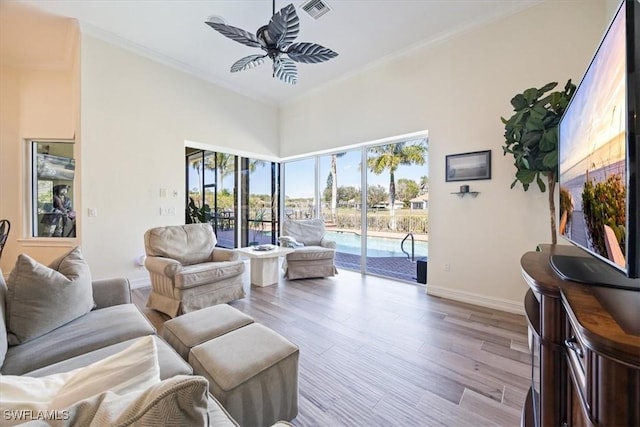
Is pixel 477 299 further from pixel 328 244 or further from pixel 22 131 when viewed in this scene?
pixel 22 131

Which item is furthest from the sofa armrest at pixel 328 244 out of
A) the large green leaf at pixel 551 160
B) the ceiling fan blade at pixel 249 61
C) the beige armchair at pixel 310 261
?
the large green leaf at pixel 551 160

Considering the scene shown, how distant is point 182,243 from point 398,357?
2.66m

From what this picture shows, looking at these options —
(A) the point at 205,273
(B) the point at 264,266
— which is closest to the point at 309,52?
(A) the point at 205,273

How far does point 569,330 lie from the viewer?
93cm

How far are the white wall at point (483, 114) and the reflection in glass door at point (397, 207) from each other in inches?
15.5

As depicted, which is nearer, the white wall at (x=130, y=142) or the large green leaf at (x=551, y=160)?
the large green leaf at (x=551, y=160)

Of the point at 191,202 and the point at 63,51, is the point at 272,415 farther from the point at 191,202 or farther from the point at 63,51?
the point at 63,51

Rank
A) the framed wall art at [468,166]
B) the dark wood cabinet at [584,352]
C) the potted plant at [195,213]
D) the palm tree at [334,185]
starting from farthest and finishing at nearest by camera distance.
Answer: the palm tree at [334,185] < the potted plant at [195,213] < the framed wall art at [468,166] < the dark wood cabinet at [584,352]

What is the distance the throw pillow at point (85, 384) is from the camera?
61cm

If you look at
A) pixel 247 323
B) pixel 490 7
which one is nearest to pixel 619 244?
pixel 247 323

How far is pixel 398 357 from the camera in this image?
2.05m

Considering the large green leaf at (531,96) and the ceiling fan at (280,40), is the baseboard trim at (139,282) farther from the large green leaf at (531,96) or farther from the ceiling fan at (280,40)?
the large green leaf at (531,96)

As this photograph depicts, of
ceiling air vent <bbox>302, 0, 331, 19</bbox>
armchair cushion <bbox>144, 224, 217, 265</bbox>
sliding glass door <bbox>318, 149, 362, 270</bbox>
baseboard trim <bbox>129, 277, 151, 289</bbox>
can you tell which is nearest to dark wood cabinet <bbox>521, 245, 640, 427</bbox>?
ceiling air vent <bbox>302, 0, 331, 19</bbox>

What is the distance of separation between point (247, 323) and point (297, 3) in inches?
128
